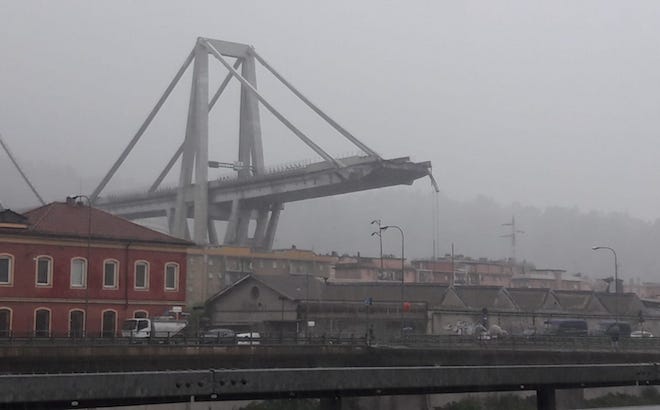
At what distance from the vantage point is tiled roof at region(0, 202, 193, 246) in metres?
53.7

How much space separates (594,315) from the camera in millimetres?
77688

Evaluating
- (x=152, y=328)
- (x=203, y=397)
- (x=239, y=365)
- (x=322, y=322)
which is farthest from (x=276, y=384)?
(x=322, y=322)

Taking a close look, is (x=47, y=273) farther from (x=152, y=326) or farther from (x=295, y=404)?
(x=295, y=404)

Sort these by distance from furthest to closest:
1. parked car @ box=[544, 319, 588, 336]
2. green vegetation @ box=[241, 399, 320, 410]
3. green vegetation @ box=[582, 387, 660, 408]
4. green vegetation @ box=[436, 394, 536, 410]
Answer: parked car @ box=[544, 319, 588, 336]
green vegetation @ box=[436, 394, 536, 410]
green vegetation @ box=[582, 387, 660, 408]
green vegetation @ box=[241, 399, 320, 410]

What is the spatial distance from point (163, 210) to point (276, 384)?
11588 centimetres

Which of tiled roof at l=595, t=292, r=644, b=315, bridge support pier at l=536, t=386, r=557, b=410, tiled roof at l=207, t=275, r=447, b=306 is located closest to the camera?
bridge support pier at l=536, t=386, r=557, b=410

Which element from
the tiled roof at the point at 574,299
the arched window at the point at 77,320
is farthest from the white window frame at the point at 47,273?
the tiled roof at the point at 574,299

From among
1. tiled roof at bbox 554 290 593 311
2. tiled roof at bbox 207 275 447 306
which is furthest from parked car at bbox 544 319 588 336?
tiled roof at bbox 554 290 593 311

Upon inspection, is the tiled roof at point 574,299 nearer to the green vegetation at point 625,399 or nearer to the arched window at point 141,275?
the arched window at point 141,275

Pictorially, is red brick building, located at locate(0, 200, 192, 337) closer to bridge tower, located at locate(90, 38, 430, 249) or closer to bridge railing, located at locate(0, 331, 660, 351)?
bridge railing, located at locate(0, 331, 660, 351)

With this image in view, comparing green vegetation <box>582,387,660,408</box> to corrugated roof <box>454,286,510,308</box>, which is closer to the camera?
green vegetation <box>582,387,660,408</box>

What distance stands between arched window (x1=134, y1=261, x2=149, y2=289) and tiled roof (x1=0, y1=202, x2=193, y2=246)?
1358mm

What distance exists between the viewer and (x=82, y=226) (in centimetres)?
5584

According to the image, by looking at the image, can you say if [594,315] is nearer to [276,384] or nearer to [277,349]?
[277,349]
